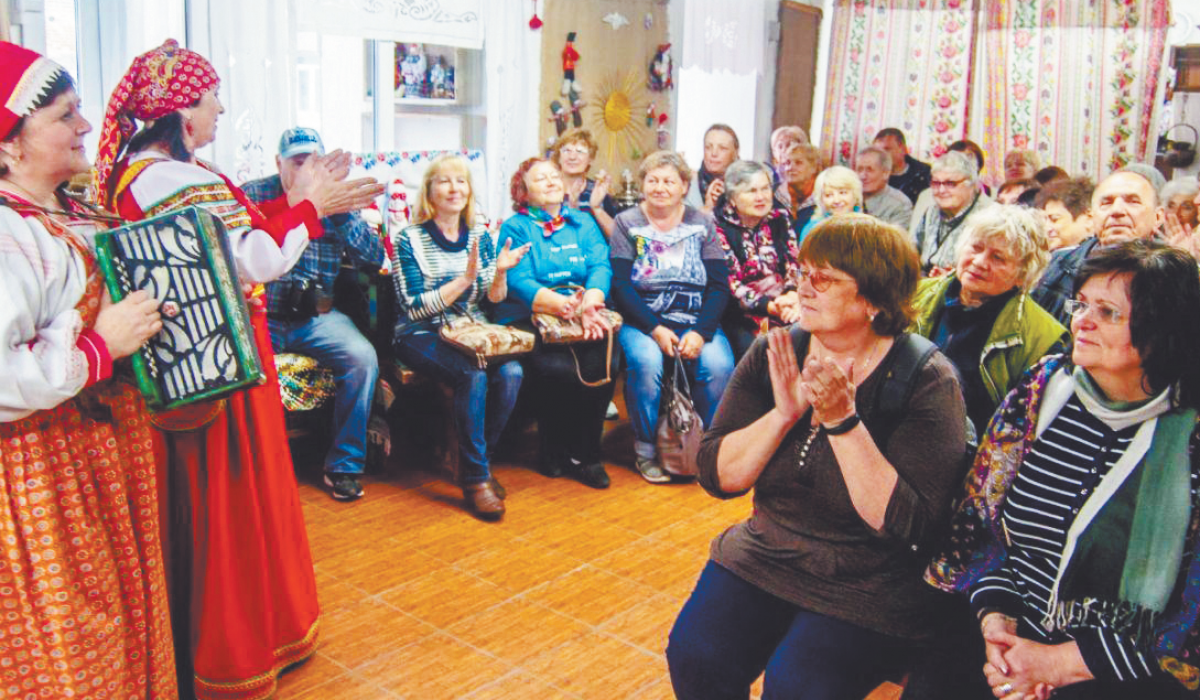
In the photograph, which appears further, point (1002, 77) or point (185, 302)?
point (1002, 77)

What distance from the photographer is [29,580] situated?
1.89 meters

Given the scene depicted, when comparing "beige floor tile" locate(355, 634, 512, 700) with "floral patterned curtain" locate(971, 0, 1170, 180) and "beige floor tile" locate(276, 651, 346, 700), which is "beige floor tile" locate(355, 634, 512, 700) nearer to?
"beige floor tile" locate(276, 651, 346, 700)

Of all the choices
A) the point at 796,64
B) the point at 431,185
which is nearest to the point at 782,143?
the point at 796,64

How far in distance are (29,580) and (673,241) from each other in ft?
9.56

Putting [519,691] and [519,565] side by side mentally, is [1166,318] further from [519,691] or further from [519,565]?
[519,565]

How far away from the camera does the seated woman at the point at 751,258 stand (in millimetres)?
4551

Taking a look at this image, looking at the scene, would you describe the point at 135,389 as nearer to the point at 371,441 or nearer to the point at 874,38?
the point at 371,441

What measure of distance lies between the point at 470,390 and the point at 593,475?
62cm

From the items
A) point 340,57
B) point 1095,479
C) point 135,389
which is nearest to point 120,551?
point 135,389

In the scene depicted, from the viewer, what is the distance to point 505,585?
125 inches

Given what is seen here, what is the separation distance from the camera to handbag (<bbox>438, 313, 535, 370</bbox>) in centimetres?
381

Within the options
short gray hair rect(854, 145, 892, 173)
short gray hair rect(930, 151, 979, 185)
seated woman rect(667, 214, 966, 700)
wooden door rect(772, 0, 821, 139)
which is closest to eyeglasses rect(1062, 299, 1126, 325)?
seated woman rect(667, 214, 966, 700)

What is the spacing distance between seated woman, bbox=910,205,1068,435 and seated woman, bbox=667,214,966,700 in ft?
1.71

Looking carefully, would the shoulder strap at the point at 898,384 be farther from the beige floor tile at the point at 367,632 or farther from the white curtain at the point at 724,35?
the white curtain at the point at 724,35
